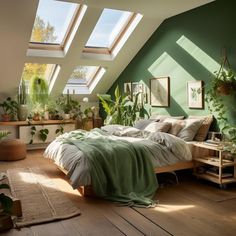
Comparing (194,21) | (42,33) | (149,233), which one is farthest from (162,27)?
(149,233)

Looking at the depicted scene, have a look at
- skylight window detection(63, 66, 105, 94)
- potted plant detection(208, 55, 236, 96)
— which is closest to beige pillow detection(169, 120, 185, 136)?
potted plant detection(208, 55, 236, 96)

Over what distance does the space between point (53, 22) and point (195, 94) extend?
10.3ft

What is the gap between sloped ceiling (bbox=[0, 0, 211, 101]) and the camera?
15.5 feet

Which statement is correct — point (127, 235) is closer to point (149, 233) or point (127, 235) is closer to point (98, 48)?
point (149, 233)

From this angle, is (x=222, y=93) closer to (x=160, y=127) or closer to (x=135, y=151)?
(x=160, y=127)

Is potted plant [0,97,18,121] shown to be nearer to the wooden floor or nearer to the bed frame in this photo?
the bed frame

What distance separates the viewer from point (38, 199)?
12.5 ft

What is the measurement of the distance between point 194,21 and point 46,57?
10.2ft

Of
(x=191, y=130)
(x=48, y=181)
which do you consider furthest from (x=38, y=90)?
(x=191, y=130)

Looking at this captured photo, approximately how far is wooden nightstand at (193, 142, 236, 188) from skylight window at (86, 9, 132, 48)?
3134 millimetres

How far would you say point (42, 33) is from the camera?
6.11 metres

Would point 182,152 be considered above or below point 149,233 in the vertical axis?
above

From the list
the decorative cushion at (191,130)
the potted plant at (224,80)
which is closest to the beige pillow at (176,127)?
the decorative cushion at (191,130)

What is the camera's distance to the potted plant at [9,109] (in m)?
6.86
